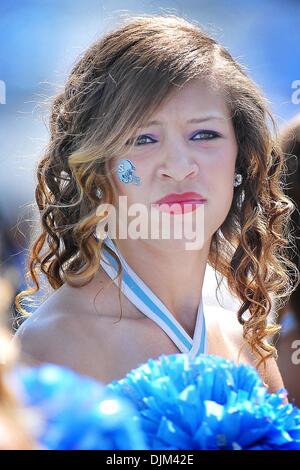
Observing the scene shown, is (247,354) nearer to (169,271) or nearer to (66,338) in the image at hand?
(169,271)

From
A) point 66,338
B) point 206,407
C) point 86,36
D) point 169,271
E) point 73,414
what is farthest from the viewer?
point 86,36

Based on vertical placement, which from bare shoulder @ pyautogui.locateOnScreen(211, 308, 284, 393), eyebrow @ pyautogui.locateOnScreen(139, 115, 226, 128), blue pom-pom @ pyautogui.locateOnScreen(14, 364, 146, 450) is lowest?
bare shoulder @ pyautogui.locateOnScreen(211, 308, 284, 393)

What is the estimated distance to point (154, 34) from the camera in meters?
1.79

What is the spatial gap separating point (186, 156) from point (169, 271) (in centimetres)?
29

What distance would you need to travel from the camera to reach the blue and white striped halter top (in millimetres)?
1685

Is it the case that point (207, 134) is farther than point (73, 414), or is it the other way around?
point (207, 134)

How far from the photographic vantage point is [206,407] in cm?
93

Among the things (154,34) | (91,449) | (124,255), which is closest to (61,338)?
(124,255)

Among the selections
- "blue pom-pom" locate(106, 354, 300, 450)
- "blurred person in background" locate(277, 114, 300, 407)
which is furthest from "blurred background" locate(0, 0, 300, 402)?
"blue pom-pom" locate(106, 354, 300, 450)

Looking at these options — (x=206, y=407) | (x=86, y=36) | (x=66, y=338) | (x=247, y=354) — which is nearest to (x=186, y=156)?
(x=66, y=338)

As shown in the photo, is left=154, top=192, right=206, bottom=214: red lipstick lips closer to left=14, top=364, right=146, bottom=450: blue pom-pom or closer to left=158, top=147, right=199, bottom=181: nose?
left=158, top=147, right=199, bottom=181: nose

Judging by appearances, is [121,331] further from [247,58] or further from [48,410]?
[247,58]

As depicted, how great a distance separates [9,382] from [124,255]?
1.20 meters

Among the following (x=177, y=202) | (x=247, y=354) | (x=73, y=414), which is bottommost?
(x=247, y=354)
